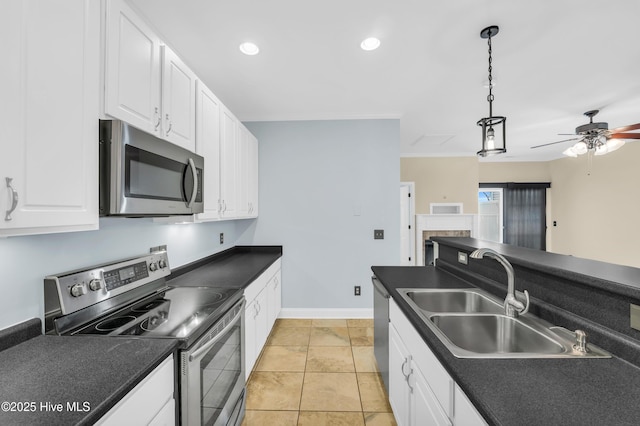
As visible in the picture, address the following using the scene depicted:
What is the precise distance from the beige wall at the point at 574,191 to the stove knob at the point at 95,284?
558cm

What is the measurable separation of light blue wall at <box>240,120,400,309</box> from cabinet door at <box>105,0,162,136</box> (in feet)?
6.74

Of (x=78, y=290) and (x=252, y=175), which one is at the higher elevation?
(x=252, y=175)

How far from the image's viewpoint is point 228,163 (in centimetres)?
247

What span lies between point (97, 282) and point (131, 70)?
1.03 meters

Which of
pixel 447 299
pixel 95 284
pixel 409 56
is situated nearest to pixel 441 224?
pixel 409 56

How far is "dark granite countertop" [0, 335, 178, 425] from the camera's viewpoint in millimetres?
699

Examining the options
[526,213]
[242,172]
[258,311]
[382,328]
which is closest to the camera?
[382,328]

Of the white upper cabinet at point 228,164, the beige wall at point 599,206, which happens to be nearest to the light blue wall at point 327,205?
the white upper cabinet at point 228,164

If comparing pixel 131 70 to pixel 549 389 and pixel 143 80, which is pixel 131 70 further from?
pixel 549 389

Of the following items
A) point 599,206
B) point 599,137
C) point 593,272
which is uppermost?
point 599,137

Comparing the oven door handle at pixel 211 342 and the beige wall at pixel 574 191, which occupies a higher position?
the beige wall at pixel 574 191

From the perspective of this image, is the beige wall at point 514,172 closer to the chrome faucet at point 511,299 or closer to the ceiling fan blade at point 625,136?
the ceiling fan blade at point 625,136

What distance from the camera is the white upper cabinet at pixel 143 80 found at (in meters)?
1.14

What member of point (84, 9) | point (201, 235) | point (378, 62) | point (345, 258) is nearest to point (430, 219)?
point (345, 258)
